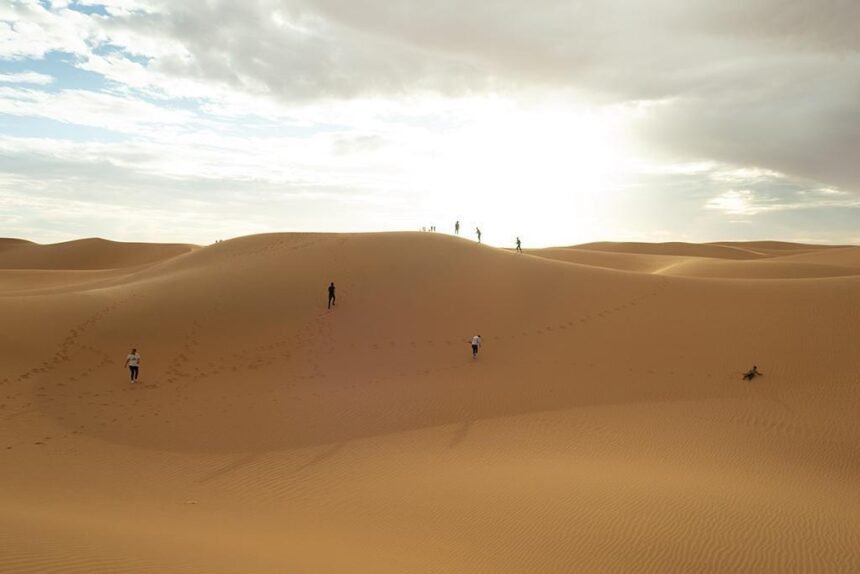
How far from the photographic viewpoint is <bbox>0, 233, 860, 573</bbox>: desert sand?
8.20 metres

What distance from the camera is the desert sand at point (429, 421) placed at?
26.9 feet

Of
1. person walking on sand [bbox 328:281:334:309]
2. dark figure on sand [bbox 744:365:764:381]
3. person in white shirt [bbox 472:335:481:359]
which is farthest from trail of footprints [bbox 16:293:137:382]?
dark figure on sand [bbox 744:365:764:381]

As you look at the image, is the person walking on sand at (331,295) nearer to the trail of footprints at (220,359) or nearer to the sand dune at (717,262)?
the trail of footprints at (220,359)

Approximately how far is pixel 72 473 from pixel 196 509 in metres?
3.45

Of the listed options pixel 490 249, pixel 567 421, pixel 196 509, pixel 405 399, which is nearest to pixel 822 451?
pixel 567 421

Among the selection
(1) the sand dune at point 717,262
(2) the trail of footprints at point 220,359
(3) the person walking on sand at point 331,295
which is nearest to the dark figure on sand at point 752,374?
(2) the trail of footprints at point 220,359

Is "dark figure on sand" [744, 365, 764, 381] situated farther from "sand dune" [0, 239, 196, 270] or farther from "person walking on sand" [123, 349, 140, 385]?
"sand dune" [0, 239, 196, 270]

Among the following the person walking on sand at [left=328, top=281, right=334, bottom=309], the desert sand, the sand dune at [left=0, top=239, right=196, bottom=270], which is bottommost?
the desert sand

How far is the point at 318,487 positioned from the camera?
1091 centimetres

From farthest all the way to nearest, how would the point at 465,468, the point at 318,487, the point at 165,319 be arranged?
the point at 165,319, the point at 465,468, the point at 318,487

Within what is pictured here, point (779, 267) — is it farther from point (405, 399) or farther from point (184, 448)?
point (184, 448)

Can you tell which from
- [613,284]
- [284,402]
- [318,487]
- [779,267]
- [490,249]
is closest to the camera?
[318,487]

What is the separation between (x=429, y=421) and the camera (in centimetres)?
1481

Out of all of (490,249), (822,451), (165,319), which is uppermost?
(490,249)
